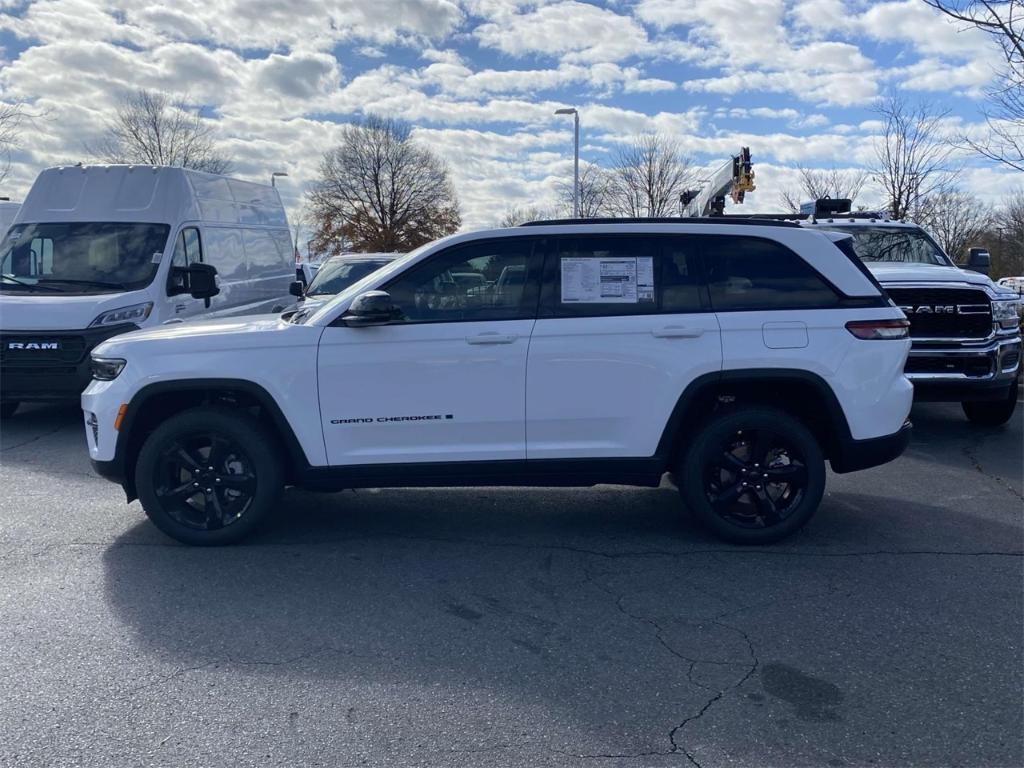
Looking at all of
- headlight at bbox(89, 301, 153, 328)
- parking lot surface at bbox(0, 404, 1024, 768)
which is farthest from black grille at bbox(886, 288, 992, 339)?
headlight at bbox(89, 301, 153, 328)

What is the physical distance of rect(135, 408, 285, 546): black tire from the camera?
515 cm

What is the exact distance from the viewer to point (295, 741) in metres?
3.22

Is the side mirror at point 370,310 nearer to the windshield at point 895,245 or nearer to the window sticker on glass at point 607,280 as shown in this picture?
the window sticker on glass at point 607,280

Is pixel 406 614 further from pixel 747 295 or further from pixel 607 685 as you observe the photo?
pixel 747 295

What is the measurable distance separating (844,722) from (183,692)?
2.61m

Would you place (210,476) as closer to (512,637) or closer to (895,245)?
(512,637)

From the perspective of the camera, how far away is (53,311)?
29.0 feet

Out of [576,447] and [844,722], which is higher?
[576,447]

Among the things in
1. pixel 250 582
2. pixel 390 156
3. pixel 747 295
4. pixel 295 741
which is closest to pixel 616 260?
pixel 747 295

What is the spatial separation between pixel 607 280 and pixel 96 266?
22.3 feet

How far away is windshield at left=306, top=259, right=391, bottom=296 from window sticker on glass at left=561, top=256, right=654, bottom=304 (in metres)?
7.49

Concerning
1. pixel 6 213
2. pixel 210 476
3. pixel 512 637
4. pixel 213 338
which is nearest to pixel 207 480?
pixel 210 476

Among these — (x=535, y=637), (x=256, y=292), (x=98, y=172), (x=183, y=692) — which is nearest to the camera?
(x=183, y=692)

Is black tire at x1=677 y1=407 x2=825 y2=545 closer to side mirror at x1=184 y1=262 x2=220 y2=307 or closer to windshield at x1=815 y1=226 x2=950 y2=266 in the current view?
windshield at x1=815 y1=226 x2=950 y2=266
